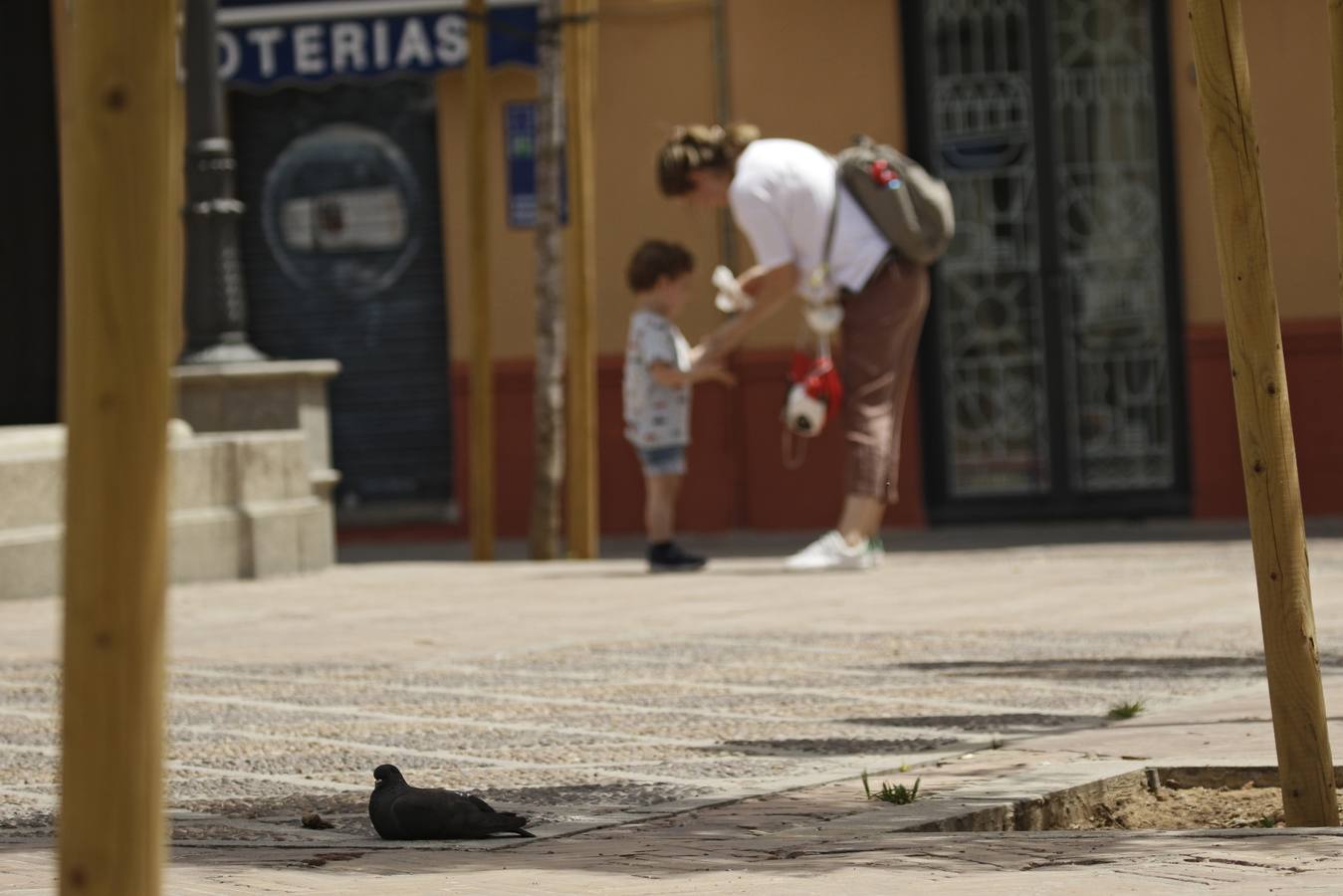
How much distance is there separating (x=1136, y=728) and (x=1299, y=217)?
1068cm

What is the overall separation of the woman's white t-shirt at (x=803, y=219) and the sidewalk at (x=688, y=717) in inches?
56.2

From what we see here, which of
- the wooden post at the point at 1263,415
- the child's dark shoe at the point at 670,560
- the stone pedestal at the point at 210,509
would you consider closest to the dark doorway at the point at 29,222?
the stone pedestal at the point at 210,509

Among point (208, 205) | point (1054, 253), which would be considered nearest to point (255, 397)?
point (208, 205)

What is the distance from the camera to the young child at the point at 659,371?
11.6 meters

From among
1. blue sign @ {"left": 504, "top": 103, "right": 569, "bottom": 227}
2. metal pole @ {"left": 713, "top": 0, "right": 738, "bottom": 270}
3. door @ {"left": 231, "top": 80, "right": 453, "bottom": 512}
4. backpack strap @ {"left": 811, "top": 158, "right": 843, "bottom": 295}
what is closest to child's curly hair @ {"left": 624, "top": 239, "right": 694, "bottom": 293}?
backpack strap @ {"left": 811, "top": 158, "right": 843, "bottom": 295}

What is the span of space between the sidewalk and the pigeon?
66 mm

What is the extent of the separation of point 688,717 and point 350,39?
440 inches

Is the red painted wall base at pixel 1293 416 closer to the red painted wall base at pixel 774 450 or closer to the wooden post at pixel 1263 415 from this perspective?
the red painted wall base at pixel 774 450

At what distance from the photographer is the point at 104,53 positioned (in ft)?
8.37

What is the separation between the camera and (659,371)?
38.2 ft

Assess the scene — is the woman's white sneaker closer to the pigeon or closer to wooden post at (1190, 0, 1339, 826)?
wooden post at (1190, 0, 1339, 826)

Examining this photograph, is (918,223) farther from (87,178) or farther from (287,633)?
(87,178)

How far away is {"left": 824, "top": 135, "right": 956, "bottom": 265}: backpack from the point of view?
11.3 m

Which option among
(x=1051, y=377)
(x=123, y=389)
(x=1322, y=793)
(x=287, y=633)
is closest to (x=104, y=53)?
(x=123, y=389)
